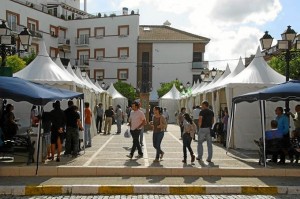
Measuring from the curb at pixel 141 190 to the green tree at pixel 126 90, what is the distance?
45307 millimetres

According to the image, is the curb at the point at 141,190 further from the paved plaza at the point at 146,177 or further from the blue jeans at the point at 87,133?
the blue jeans at the point at 87,133

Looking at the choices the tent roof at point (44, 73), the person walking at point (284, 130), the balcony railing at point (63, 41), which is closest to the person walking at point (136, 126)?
the person walking at point (284, 130)

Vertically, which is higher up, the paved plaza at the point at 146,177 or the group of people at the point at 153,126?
the group of people at the point at 153,126

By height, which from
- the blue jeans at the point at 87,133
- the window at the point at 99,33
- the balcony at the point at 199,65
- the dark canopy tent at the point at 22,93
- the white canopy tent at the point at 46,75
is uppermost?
the window at the point at 99,33

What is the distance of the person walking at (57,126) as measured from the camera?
1309 cm

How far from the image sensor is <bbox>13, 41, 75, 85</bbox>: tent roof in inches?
688

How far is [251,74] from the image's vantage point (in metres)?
18.1

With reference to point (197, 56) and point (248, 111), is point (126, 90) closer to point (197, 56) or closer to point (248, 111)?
point (197, 56)

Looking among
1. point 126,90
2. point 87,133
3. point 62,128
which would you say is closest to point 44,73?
point 87,133

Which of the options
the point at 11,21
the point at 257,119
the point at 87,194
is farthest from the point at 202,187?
the point at 11,21

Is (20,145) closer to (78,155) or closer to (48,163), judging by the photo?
(48,163)

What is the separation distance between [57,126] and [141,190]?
4205 mm

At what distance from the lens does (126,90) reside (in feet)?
183

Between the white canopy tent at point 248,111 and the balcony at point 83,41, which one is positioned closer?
the white canopy tent at point 248,111
